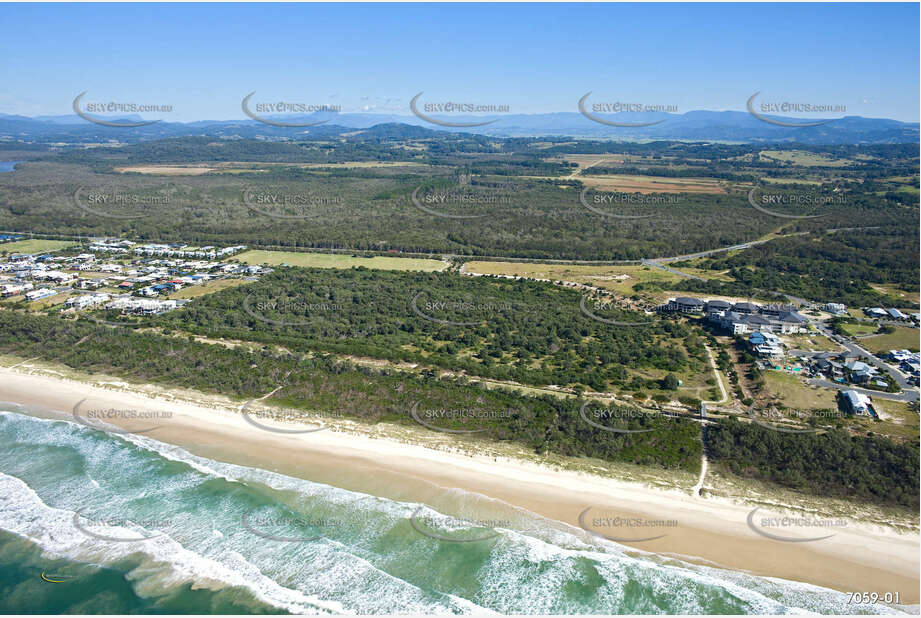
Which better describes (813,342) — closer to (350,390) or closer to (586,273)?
(586,273)

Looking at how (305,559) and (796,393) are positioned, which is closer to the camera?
(305,559)

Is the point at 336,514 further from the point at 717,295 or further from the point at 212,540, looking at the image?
the point at 717,295

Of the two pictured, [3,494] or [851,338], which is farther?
[851,338]

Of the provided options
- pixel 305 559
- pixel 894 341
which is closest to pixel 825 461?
pixel 894 341

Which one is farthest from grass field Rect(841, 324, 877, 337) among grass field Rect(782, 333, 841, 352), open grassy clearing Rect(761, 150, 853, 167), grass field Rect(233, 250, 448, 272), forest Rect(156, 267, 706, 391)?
open grassy clearing Rect(761, 150, 853, 167)

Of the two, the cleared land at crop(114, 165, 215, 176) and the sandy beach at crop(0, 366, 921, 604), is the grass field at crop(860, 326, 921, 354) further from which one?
the cleared land at crop(114, 165, 215, 176)

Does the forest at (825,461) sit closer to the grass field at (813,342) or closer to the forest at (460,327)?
the forest at (460,327)

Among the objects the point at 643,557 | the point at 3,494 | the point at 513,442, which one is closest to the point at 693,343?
the point at 513,442
